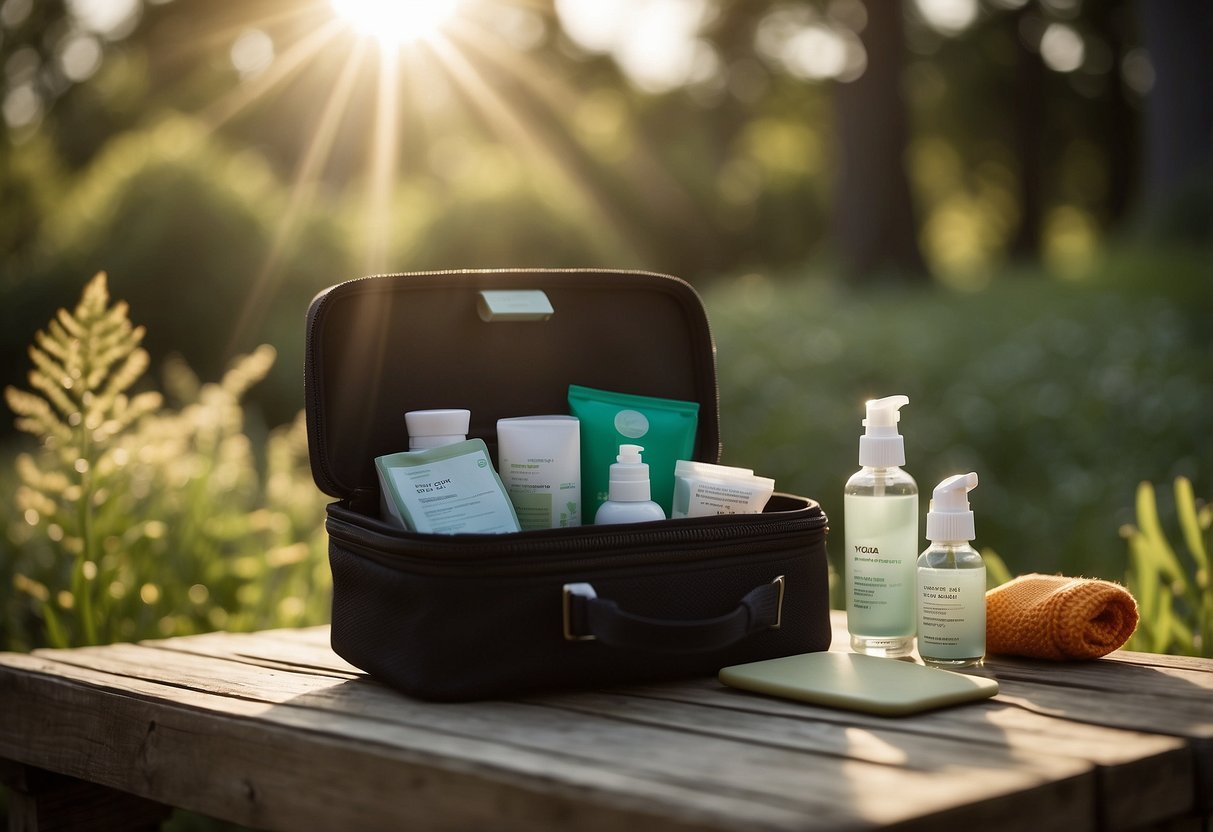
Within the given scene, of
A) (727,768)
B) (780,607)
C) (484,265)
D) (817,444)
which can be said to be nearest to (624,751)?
(727,768)

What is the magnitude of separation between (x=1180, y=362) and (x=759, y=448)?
1885 mm

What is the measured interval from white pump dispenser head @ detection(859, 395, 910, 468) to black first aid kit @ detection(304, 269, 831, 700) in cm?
9

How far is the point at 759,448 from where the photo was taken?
445 centimetres

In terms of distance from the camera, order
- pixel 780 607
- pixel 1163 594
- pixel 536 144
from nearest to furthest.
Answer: pixel 780 607
pixel 1163 594
pixel 536 144

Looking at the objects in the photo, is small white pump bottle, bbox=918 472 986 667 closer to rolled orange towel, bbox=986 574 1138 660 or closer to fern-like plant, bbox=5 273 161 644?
rolled orange towel, bbox=986 574 1138 660

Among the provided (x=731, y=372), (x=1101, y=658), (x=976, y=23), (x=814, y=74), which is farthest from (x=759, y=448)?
(x=976, y=23)

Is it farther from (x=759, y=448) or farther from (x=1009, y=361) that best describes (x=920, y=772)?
(x=1009, y=361)

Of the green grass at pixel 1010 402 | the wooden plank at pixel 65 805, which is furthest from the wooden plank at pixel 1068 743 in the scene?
the green grass at pixel 1010 402

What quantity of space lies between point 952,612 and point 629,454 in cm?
41

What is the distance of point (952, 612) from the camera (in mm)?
1364

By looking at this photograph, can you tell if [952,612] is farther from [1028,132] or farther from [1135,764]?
[1028,132]

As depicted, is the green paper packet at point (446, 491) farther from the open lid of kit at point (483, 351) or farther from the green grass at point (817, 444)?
the green grass at point (817, 444)

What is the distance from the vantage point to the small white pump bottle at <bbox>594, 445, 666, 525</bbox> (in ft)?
4.50

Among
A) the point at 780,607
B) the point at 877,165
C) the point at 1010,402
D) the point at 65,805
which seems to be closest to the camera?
the point at 780,607
